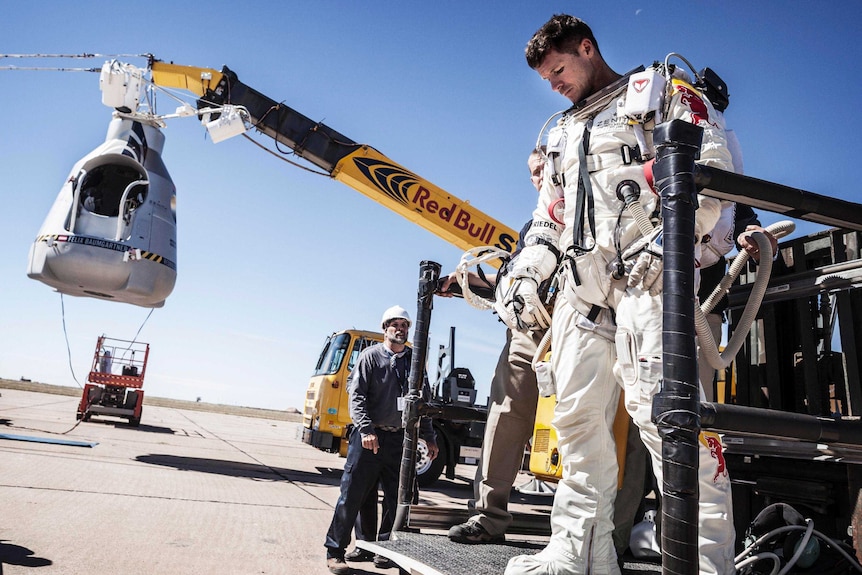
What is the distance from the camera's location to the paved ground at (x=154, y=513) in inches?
146

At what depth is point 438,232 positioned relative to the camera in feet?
30.6

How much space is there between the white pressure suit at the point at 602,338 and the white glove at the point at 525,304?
0.01 metres

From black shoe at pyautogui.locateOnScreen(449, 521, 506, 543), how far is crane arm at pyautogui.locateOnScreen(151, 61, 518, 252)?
6716 millimetres

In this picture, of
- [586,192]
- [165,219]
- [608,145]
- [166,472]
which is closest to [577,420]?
[586,192]

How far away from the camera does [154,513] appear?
509cm

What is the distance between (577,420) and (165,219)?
850 cm

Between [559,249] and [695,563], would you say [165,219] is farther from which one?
[695,563]

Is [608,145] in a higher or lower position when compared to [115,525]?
higher

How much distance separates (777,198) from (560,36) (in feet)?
4.71

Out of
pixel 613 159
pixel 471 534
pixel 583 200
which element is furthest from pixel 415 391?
pixel 613 159

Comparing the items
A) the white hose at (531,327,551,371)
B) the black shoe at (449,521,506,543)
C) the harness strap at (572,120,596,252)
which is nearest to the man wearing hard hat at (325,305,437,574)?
the black shoe at (449,521,506,543)

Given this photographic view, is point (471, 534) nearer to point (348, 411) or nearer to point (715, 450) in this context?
point (715, 450)

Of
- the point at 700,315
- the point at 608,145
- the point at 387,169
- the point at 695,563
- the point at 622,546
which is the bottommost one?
the point at 622,546

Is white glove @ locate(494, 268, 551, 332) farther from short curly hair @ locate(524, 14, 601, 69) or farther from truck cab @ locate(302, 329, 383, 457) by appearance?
truck cab @ locate(302, 329, 383, 457)
